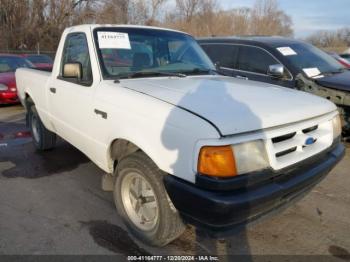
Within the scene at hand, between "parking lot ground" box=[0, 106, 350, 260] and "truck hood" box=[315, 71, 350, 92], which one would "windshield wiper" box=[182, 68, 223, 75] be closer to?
"parking lot ground" box=[0, 106, 350, 260]

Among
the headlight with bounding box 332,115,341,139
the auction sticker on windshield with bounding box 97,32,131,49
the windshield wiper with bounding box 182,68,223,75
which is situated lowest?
the headlight with bounding box 332,115,341,139

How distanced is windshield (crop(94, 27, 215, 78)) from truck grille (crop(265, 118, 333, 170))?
1558 millimetres

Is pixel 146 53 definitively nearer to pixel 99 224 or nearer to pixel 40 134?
pixel 99 224

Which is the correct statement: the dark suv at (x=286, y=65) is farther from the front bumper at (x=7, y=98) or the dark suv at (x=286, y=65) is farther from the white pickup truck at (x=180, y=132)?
the front bumper at (x=7, y=98)

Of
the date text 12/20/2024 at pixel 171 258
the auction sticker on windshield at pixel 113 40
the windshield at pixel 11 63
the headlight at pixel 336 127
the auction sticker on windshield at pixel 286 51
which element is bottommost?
the date text 12/20/2024 at pixel 171 258

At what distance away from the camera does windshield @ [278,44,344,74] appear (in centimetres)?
598

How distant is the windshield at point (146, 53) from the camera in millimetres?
3625

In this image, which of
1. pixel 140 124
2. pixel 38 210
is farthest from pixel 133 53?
pixel 38 210

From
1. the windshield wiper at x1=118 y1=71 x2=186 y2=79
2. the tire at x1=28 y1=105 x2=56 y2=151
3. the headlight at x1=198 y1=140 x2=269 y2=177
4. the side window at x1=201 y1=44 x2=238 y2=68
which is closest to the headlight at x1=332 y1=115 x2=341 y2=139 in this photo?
the headlight at x1=198 y1=140 x2=269 y2=177

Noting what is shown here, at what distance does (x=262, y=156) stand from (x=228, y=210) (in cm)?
48

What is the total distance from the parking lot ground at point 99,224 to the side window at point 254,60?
2258 mm

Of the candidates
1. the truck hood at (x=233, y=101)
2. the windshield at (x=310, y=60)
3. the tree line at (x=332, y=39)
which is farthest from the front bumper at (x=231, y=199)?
the tree line at (x=332, y=39)

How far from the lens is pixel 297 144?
278cm

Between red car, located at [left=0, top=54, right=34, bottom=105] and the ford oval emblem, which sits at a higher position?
the ford oval emblem
